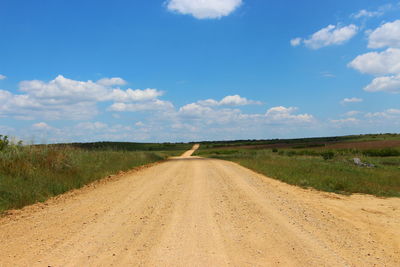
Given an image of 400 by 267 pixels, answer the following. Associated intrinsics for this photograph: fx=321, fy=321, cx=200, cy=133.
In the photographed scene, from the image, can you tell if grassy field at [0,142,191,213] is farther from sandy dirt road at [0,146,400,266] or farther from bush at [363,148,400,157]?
bush at [363,148,400,157]

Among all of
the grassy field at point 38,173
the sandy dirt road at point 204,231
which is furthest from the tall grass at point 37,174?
the sandy dirt road at point 204,231

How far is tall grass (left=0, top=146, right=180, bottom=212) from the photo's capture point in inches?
414

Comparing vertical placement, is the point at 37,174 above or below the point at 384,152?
above

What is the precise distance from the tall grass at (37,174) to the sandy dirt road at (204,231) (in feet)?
2.60

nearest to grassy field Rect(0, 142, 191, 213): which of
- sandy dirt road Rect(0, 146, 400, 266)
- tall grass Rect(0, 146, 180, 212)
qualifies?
tall grass Rect(0, 146, 180, 212)

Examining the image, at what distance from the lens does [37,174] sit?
13008 millimetres

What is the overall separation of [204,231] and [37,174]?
9.13 meters

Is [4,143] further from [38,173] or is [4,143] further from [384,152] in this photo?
[384,152]

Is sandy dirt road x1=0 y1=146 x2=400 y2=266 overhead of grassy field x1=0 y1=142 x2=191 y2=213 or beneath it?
beneath

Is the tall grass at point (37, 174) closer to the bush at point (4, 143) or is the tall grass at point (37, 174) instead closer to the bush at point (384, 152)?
the bush at point (4, 143)

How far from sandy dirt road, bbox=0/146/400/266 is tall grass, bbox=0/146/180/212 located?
79cm

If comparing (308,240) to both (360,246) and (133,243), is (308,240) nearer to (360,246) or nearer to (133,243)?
(360,246)

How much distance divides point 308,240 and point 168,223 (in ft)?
10.2

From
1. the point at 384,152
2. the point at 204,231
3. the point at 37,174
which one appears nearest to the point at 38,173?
the point at 37,174
